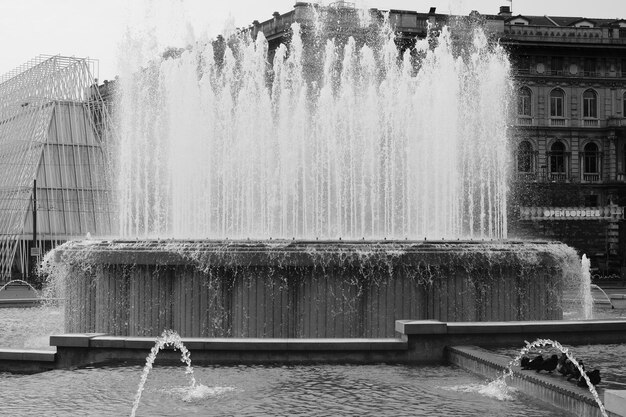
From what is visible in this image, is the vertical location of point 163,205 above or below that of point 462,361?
above

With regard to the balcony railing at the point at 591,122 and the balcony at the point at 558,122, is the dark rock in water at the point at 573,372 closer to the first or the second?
the balcony at the point at 558,122

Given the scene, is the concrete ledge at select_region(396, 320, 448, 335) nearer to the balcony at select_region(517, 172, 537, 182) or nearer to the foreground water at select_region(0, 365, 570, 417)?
the foreground water at select_region(0, 365, 570, 417)

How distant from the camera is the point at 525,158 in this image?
6344 centimetres

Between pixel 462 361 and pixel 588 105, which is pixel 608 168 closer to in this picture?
pixel 588 105

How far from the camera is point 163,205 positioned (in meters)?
46.8

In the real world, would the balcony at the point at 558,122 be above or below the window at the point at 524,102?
below

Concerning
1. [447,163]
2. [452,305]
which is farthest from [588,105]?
[452,305]

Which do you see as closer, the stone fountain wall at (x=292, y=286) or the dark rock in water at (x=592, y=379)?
the dark rock in water at (x=592, y=379)

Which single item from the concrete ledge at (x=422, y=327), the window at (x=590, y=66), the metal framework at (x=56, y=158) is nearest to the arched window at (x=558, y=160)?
the window at (x=590, y=66)

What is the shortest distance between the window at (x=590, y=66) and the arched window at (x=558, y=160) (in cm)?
519

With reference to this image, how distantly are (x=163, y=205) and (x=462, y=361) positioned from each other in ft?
115

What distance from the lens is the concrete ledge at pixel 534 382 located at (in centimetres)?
977

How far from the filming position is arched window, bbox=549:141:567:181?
63.5 m

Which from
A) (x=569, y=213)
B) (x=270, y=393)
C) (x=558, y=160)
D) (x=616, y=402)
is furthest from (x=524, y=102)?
(x=616, y=402)
